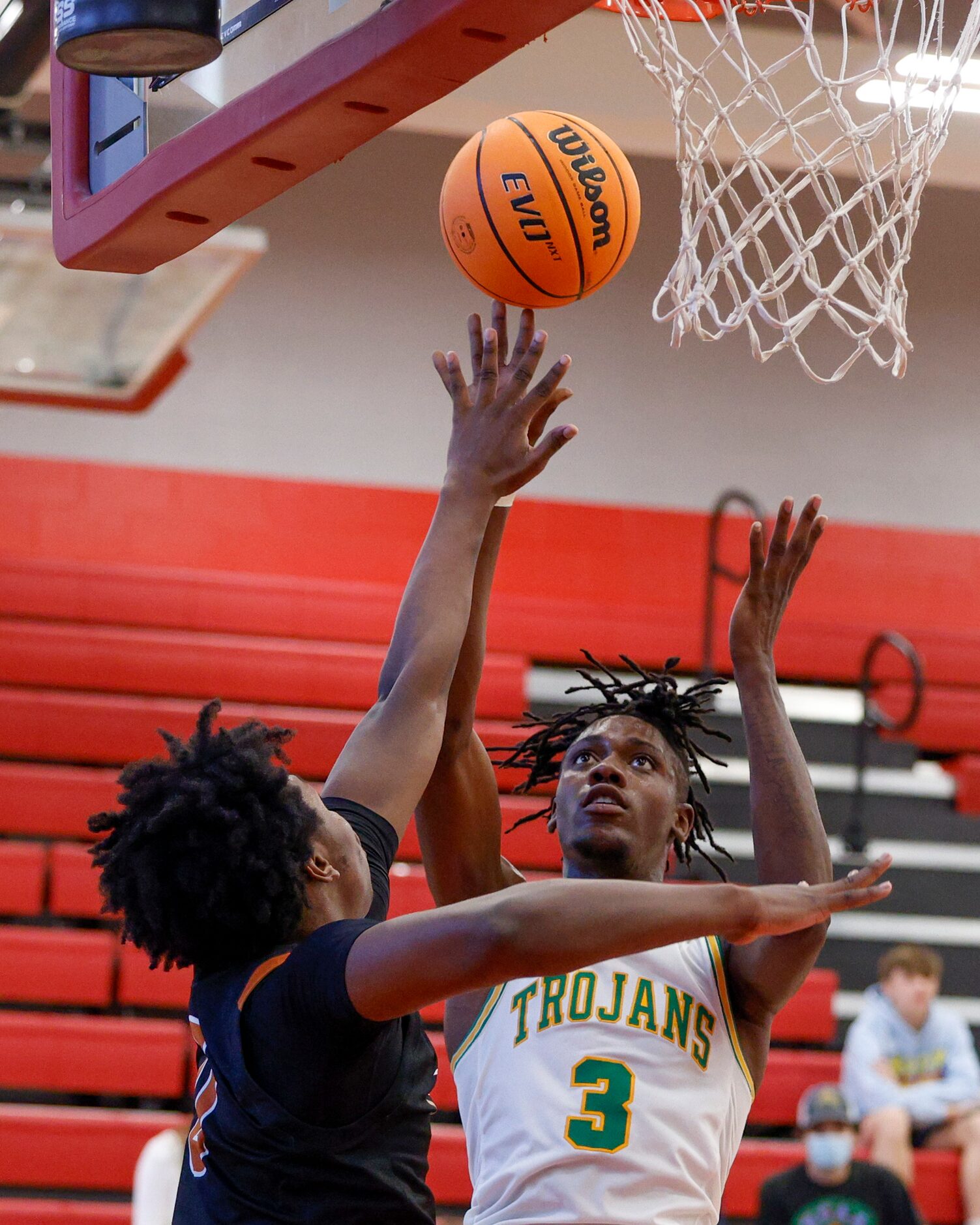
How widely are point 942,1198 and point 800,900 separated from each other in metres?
5.07

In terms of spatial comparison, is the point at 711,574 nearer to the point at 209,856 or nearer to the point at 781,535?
the point at 781,535

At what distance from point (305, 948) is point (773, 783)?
0.97 metres

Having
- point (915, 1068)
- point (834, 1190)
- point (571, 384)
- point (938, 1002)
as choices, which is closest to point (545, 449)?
point (834, 1190)

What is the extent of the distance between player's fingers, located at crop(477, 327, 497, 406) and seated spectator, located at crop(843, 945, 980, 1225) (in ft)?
14.7

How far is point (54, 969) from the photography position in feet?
21.3

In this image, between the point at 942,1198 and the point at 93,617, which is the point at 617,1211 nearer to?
the point at 942,1198

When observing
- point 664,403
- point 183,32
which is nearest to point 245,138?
point 183,32

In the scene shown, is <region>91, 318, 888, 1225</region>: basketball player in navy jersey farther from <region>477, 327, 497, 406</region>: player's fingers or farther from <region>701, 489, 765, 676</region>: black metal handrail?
<region>701, 489, 765, 676</region>: black metal handrail

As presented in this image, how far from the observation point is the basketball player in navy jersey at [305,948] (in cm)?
179

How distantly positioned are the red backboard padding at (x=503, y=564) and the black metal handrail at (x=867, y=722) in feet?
1.29

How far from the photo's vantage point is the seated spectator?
250 inches

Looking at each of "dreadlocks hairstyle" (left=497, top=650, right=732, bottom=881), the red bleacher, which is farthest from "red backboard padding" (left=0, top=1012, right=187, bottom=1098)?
"dreadlocks hairstyle" (left=497, top=650, right=732, bottom=881)

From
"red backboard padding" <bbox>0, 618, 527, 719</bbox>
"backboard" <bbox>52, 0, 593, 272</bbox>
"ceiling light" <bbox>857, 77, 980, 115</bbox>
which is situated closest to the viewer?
"backboard" <bbox>52, 0, 593, 272</bbox>

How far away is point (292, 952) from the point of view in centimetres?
194
